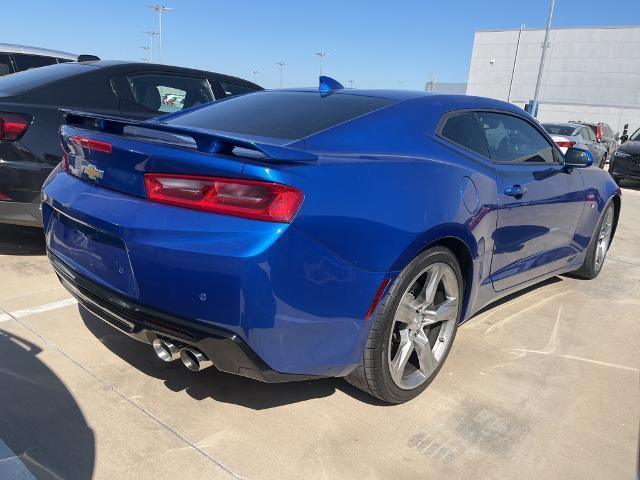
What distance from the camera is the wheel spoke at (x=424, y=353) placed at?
270 cm

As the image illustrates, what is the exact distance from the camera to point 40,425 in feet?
7.53

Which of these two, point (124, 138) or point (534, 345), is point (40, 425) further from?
point (534, 345)

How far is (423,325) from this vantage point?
8.96 ft

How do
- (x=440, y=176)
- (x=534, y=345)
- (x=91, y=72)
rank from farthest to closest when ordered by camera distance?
(x=91, y=72)
(x=534, y=345)
(x=440, y=176)

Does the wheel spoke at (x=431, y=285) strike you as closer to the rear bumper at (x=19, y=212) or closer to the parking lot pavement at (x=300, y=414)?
the parking lot pavement at (x=300, y=414)

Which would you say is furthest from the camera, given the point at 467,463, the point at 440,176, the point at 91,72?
the point at 91,72

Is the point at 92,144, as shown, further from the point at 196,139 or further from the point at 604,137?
the point at 604,137

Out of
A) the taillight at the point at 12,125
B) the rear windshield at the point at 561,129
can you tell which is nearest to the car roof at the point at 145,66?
the taillight at the point at 12,125

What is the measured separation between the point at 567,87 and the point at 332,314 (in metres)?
59.3

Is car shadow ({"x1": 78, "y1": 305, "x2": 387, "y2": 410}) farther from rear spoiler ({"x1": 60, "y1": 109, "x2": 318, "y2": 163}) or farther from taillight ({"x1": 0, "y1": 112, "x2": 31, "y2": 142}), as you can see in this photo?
taillight ({"x1": 0, "y1": 112, "x2": 31, "y2": 142})

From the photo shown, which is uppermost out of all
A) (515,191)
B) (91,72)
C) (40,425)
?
(91,72)

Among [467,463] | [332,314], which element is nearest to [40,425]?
[332,314]

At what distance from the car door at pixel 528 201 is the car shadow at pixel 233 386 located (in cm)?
116

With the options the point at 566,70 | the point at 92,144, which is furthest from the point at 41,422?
the point at 566,70
